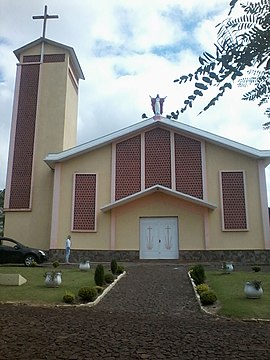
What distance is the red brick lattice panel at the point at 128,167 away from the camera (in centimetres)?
2344

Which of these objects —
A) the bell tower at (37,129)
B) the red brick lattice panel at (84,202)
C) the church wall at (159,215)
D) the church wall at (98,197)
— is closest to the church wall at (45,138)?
the bell tower at (37,129)

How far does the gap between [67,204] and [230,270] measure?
1084 centimetres

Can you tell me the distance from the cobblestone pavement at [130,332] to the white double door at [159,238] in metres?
11.0

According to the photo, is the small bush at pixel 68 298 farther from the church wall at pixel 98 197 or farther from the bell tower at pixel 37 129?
the bell tower at pixel 37 129

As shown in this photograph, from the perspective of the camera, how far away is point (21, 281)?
13234 mm

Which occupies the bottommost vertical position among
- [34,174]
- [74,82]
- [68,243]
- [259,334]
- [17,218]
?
[259,334]

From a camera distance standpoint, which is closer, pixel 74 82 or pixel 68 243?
pixel 68 243

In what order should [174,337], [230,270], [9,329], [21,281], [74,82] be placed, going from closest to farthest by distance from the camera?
[174,337] < [9,329] < [21,281] < [230,270] < [74,82]

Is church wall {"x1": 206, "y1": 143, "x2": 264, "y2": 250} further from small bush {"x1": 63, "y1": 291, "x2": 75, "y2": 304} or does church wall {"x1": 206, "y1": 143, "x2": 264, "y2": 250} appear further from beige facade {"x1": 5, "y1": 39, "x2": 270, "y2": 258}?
small bush {"x1": 63, "y1": 291, "x2": 75, "y2": 304}

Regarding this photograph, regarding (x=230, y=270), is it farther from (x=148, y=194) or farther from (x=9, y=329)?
(x=9, y=329)

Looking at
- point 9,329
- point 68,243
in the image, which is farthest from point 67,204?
point 9,329

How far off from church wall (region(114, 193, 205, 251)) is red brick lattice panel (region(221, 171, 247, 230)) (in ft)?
4.83

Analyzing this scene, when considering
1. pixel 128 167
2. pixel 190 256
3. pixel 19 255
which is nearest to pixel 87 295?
pixel 19 255

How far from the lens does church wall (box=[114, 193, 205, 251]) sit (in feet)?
73.7
